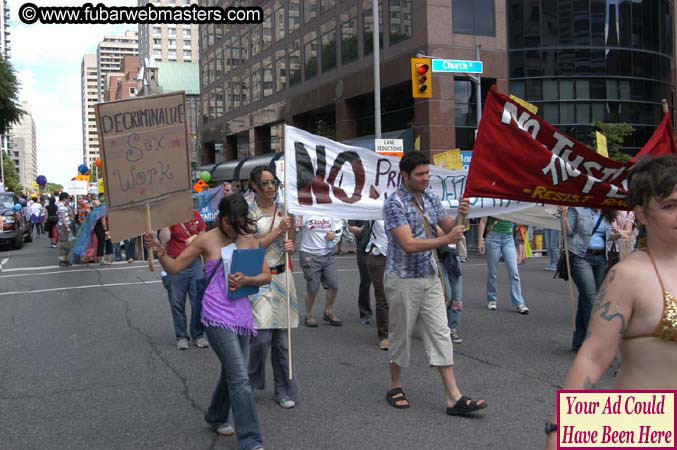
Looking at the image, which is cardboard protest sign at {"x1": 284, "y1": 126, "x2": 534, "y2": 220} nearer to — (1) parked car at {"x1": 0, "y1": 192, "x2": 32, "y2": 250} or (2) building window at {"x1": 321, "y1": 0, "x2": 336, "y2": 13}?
(1) parked car at {"x1": 0, "y1": 192, "x2": 32, "y2": 250}

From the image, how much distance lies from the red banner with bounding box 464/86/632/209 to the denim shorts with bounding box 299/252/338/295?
4308mm

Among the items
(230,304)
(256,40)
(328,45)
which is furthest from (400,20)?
(230,304)

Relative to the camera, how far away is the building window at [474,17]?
28.4m

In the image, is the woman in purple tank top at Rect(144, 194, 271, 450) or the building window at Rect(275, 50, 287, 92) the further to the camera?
the building window at Rect(275, 50, 287, 92)

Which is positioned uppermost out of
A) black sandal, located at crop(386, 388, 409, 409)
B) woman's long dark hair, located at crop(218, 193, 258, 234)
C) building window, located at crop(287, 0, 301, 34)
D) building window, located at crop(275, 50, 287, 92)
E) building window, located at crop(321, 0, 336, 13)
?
building window, located at crop(287, 0, 301, 34)

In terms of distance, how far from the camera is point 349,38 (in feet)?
111

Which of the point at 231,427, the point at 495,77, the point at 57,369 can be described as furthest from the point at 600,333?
the point at 495,77

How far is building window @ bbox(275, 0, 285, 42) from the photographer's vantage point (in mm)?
42469

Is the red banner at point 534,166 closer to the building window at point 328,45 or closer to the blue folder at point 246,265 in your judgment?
the blue folder at point 246,265

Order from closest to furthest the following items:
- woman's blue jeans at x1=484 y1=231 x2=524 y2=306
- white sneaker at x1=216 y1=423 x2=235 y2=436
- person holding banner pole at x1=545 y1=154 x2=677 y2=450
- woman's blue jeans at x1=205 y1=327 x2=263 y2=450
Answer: person holding banner pole at x1=545 y1=154 x2=677 y2=450, woman's blue jeans at x1=205 y1=327 x2=263 y2=450, white sneaker at x1=216 y1=423 x2=235 y2=436, woman's blue jeans at x1=484 y1=231 x2=524 y2=306

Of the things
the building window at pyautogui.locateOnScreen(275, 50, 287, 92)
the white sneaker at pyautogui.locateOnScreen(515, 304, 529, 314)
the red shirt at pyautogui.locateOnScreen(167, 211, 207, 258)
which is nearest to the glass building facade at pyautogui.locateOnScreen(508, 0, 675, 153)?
the building window at pyautogui.locateOnScreen(275, 50, 287, 92)

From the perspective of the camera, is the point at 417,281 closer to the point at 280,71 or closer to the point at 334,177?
the point at 334,177

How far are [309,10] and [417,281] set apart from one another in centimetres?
3596

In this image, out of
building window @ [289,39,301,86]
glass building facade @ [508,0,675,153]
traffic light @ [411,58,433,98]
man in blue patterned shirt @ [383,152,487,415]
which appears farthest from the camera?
building window @ [289,39,301,86]
